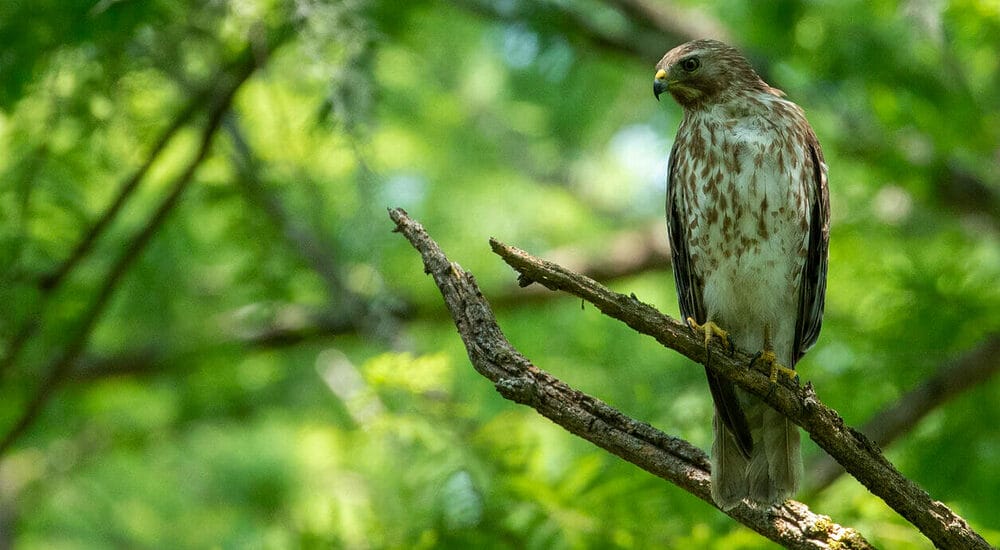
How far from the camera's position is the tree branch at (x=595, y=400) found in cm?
317

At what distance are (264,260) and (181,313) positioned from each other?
→ 1.17 metres

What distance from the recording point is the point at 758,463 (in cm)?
393

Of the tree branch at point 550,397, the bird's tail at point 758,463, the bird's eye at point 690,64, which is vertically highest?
the bird's eye at point 690,64

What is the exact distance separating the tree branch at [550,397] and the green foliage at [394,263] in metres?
1.14

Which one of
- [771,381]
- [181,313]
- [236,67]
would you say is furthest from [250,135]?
[771,381]

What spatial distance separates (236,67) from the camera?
18.1ft

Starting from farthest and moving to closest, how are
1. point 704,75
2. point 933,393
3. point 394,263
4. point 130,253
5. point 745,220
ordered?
1. point 394,263
2. point 933,393
3. point 130,253
4. point 704,75
5. point 745,220

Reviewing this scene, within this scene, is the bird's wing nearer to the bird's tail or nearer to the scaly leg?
the bird's tail

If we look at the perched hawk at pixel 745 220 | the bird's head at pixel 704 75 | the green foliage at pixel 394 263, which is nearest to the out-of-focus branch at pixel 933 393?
the green foliage at pixel 394 263

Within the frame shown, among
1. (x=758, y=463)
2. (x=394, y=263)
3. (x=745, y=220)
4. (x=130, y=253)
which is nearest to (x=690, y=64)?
(x=745, y=220)

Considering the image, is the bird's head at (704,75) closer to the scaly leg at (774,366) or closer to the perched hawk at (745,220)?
the perched hawk at (745,220)

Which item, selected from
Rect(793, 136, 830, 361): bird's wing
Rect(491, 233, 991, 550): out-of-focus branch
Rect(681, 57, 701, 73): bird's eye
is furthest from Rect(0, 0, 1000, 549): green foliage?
Rect(491, 233, 991, 550): out-of-focus branch

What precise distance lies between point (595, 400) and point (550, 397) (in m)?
0.14

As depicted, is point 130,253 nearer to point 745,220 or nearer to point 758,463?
point 745,220
